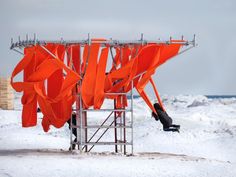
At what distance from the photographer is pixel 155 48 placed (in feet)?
86.8

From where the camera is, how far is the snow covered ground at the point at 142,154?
76.8 feet

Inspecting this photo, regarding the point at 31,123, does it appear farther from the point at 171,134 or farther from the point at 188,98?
the point at 188,98

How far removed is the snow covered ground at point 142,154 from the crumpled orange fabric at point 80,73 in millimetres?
1603

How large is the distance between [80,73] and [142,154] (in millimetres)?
3483

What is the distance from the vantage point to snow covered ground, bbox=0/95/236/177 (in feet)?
76.8

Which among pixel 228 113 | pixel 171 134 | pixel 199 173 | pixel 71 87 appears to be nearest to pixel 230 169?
pixel 199 173

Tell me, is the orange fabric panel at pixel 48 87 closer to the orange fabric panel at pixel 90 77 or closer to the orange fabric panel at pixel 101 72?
the orange fabric panel at pixel 90 77

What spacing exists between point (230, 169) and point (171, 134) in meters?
13.1

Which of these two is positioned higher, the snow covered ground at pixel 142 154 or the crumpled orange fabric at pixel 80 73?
the crumpled orange fabric at pixel 80 73

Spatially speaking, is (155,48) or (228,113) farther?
(228,113)

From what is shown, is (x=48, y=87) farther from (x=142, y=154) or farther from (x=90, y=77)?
(x=142, y=154)

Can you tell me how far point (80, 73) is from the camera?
26.1 m

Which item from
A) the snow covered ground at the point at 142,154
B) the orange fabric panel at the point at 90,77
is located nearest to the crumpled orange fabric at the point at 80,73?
the orange fabric panel at the point at 90,77

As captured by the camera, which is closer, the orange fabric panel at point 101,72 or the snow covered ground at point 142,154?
the snow covered ground at point 142,154
